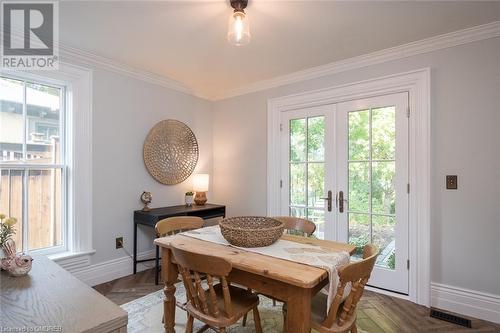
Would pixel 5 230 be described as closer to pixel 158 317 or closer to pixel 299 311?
pixel 158 317

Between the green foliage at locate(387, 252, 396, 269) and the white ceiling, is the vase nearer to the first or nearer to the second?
the white ceiling

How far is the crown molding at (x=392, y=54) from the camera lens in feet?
7.31

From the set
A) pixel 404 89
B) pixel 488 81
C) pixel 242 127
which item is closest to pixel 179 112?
pixel 242 127

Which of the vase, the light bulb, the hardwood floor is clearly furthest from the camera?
the vase

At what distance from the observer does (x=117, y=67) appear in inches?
116

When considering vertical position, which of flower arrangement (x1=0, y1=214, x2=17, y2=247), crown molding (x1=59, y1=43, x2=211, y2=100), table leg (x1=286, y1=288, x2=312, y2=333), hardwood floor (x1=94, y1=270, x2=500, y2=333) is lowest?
hardwood floor (x1=94, y1=270, x2=500, y2=333)

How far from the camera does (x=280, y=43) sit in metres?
2.50

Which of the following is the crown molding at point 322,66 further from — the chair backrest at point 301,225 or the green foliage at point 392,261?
the green foliage at point 392,261

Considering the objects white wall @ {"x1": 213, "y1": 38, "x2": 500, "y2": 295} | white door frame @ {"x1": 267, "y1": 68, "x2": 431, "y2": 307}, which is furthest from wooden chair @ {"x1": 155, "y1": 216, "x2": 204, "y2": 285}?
white wall @ {"x1": 213, "y1": 38, "x2": 500, "y2": 295}

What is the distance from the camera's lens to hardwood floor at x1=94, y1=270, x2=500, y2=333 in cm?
209

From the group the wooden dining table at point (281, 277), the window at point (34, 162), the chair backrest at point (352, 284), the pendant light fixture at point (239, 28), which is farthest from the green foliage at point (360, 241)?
the window at point (34, 162)

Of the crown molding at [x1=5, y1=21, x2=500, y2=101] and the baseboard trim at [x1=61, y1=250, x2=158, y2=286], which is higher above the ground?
the crown molding at [x1=5, y1=21, x2=500, y2=101]

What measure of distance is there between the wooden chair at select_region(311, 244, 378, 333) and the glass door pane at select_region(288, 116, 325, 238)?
1.55m

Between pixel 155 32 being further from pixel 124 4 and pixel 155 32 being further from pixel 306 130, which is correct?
pixel 306 130
